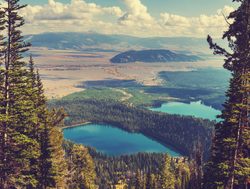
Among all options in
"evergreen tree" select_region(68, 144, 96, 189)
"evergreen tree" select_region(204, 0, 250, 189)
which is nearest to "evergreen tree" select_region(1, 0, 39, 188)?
"evergreen tree" select_region(204, 0, 250, 189)

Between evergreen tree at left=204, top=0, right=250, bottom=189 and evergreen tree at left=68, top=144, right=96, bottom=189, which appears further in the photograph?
evergreen tree at left=68, top=144, right=96, bottom=189

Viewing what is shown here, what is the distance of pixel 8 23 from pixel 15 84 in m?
7.13

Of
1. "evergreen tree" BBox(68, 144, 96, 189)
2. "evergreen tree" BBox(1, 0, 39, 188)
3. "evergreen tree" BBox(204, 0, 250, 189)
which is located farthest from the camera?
"evergreen tree" BBox(68, 144, 96, 189)

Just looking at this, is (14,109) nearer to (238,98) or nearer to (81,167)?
(238,98)

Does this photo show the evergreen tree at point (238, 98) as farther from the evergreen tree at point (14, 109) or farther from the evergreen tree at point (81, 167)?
the evergreen tree at point (81, 167)

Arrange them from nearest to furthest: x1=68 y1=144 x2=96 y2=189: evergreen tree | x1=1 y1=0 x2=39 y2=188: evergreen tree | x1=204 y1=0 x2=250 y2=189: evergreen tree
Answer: x1=204 y1=0 x2=250 y2=189: evergreen tree, x1=1 y1=0 x2=39 y2=188: evergreen tree, x1=68 y1=144 x2=96 y2=189: evergreen tree

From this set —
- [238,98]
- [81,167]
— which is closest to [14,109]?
[238,98]

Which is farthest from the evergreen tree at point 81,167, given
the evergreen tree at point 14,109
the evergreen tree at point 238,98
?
the evergreen tree at point 238,98

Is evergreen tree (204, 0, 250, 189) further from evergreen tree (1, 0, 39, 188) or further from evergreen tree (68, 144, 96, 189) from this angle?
evergreen tree (68, 144, 96, 189)

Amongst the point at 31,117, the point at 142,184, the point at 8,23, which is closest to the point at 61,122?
the point at 31,117

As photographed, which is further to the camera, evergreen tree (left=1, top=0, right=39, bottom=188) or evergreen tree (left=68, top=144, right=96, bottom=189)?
evergreen tree (left=68, top=144, right=96, bottom=189)

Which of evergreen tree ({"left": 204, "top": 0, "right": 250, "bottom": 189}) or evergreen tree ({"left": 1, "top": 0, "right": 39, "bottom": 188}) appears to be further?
evergreen tree ({"left": 1, "top": 0, "right": 39, "bottom": 188})

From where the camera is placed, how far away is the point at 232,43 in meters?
36.0

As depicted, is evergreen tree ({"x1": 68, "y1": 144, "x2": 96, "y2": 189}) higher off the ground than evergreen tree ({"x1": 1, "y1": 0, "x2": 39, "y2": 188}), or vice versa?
evergreen tree ({"x1": 1, "y1": 0, "x2": 39, "y2": 188})
